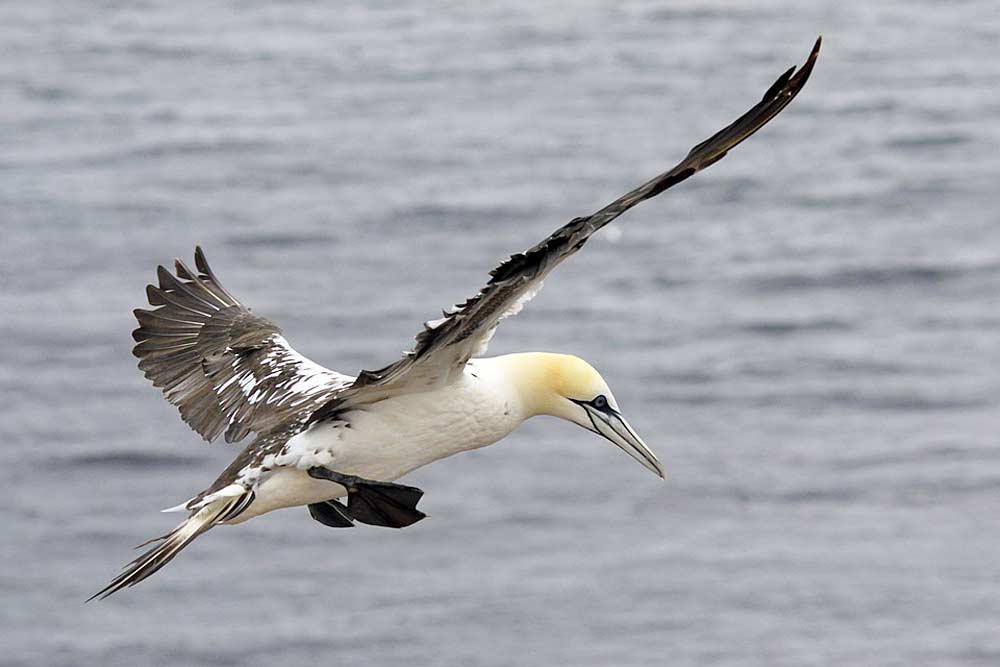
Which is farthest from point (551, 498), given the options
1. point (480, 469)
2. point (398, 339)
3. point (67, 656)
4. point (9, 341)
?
point (9, 341)

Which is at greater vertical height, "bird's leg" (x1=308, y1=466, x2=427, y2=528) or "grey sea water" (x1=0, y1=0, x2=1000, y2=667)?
"grey sea water" (x1=0, y1=0, x2=1000, y2=667)

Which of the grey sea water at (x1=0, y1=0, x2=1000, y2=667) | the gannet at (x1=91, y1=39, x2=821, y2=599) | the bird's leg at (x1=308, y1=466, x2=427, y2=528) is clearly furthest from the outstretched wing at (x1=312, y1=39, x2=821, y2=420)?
the grey sea water at (x1=0, y1=0, x2=1000, y2=667)

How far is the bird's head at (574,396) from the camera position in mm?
8430

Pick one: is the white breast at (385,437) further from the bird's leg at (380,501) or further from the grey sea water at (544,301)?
the grey sea water at (544,301)

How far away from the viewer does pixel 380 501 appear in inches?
315

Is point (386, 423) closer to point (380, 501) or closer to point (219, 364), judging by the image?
point (380, 501)

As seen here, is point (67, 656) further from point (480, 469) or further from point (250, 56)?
point (250, 56)

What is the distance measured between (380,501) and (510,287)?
134 centimetres

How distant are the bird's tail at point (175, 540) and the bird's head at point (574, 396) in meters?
1.29

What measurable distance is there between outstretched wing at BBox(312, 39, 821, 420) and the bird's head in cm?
44

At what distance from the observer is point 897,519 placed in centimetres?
1680

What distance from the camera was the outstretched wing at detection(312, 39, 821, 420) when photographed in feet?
22.3

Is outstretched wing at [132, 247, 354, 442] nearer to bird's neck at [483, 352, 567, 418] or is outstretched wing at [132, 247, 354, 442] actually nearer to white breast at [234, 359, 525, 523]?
white breast at [234, 359, 525, 523]

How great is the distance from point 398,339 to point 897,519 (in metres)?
4.85
